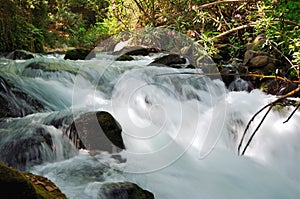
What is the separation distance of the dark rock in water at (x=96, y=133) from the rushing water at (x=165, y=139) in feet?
0.27

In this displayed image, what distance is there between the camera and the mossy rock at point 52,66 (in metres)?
5.64

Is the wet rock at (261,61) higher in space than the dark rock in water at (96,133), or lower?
higher

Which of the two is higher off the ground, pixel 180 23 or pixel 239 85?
pixel 180 23

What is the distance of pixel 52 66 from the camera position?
5.89m

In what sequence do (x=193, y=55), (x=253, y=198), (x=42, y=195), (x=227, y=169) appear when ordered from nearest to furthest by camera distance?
(x=42, y=195) < (x=253, y=198) < (x=227, y=169) < (x=193, y=55)

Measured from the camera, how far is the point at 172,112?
A: 4488 mm

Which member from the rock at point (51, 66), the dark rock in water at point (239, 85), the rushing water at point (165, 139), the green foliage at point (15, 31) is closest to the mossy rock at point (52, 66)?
the rock at point (51, 66)

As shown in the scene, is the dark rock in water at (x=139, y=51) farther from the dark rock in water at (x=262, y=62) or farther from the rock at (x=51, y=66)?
the dark rock in water at (x=262, y=62)

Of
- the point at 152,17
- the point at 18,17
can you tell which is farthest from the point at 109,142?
the point at 152,17

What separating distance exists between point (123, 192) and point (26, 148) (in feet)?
3.72

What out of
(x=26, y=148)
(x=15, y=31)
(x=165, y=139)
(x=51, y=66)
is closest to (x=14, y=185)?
(x=26, y=148)

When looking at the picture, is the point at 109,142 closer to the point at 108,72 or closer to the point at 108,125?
the point at 108,125

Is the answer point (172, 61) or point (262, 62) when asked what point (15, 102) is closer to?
point (172, 61)

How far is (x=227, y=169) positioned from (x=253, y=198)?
553 mm
